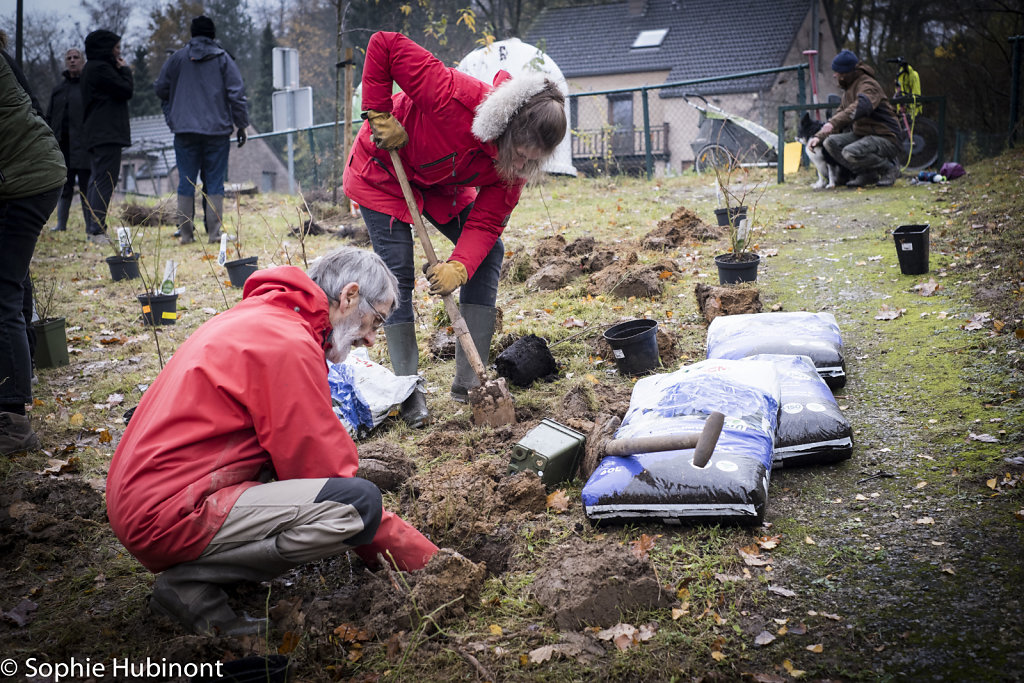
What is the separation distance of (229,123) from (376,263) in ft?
22.1

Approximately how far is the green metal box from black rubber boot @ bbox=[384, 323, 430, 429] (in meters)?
0.97

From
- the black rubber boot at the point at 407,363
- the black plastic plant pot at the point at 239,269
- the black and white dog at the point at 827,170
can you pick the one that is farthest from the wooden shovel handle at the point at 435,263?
→ the black and white dog at the point at 827,170

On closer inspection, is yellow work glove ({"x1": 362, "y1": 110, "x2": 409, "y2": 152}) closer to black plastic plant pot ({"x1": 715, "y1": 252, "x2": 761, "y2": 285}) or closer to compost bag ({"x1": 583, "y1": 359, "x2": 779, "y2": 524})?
compost bag ({"x1": 583, "y1": 359, "x2": 779, "y2": 524})

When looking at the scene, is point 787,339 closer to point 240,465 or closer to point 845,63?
point 240,465

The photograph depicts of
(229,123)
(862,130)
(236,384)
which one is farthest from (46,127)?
(862,130)

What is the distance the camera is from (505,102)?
3205 mm

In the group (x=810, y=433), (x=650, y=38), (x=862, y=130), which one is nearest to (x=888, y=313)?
(x=810, y=433)

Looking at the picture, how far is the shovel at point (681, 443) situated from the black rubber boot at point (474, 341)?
1275 mm

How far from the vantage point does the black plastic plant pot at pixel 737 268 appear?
5.53 meters

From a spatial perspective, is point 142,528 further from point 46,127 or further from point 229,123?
point 229,123

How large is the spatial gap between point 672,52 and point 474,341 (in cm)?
2264

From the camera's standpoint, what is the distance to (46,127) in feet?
12.1

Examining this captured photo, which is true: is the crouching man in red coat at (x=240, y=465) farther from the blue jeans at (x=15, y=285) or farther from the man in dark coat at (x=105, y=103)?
the man in dark coat at (x=105, y=103)

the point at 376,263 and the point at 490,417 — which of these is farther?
the point at 490,417
